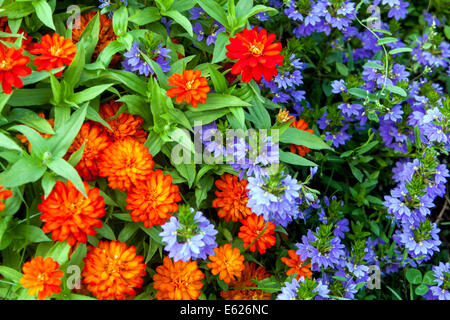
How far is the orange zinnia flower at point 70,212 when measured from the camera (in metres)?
1.49

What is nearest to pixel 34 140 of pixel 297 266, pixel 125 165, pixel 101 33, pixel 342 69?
pixel 125 165

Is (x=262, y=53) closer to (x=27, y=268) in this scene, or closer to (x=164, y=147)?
(x=164, y=147)

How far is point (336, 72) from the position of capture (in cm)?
258

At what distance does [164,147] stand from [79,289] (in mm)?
563

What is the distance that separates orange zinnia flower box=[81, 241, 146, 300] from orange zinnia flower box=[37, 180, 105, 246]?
95 millimetres

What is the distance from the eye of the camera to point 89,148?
1679 mm

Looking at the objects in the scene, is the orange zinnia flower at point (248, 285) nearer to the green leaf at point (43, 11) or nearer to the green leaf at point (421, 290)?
the green leaf at point (421, 290)

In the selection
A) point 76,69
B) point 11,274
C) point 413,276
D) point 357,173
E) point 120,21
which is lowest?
point 413,276

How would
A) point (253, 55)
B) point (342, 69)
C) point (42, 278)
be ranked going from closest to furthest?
point (42, 278), point (253, 55), point (342, 69)

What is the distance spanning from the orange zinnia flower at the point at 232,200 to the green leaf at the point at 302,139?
0.83 feet

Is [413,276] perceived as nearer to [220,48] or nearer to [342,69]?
[342,69]

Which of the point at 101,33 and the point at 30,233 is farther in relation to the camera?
the point at 101,33

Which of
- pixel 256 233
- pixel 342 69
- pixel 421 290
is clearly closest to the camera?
pixel 256 233

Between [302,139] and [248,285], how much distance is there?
0.59m
